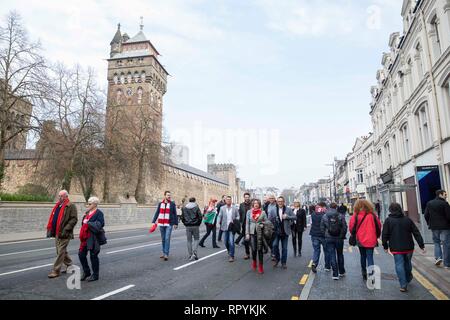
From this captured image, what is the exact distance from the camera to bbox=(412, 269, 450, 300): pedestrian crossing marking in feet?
17.6

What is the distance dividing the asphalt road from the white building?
7.59 m

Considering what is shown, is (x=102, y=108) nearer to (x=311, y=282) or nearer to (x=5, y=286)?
(x=5, y=286)

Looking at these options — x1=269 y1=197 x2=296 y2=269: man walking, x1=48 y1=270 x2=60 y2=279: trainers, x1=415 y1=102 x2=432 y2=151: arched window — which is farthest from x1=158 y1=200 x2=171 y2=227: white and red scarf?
x1=415 y1=102 x2=432 y2=151: arched window

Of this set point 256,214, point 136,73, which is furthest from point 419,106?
point 136,73

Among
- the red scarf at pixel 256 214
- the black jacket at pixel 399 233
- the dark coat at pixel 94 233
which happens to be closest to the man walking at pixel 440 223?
the black jacket at pixel 399 233

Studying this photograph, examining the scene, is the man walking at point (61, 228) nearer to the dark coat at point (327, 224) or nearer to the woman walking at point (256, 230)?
the woman walking at point (256, 230)

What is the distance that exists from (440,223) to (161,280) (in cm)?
691

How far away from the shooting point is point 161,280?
6.46 m

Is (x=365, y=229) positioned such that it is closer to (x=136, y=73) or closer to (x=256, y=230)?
(x=256, y=230)

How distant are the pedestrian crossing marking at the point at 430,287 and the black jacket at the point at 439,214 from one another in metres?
1.31

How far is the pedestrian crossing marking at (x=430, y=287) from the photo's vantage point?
5.38m

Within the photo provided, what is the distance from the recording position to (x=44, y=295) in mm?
5281
